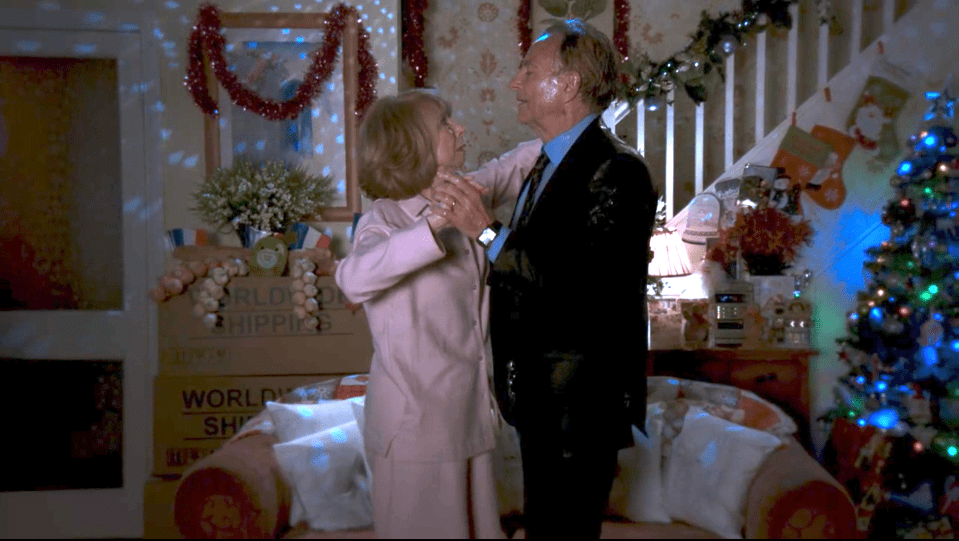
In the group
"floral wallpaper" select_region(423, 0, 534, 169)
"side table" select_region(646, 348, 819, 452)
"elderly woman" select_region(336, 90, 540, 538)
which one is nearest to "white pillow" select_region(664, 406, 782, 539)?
"side table" select_region(646, 348, 819, 452)

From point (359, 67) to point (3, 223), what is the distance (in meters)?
1.56

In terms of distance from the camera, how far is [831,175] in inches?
105

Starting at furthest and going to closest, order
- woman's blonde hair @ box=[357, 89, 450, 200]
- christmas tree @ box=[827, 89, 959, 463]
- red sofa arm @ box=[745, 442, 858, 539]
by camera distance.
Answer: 1. christmas tree @ box=[827, 89, 959, 463]
2. red sofa arm @ box=[745, 442, 858, 539]
3. woman's blonde hair @ box=[357, 89, 450, 200]

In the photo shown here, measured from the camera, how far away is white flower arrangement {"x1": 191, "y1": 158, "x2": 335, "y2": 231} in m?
2.55

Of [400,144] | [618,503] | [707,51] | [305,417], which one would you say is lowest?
[618,503]

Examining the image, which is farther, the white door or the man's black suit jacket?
the white door

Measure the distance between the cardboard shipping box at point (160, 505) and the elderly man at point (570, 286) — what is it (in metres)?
1.76

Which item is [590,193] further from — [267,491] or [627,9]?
[627,9]

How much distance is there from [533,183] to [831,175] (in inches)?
79.5

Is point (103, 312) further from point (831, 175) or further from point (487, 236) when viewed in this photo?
point (831, 175)

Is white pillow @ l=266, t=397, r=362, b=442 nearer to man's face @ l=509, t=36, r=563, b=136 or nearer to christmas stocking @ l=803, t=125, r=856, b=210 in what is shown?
man's face @ l=509, t=36, r=563, b=136

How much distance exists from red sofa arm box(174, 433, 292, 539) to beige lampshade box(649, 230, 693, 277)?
161 cm

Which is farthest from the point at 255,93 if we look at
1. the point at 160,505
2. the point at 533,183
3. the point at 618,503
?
the point at 618,503

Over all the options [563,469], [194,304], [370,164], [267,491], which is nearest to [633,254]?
[563,469]
